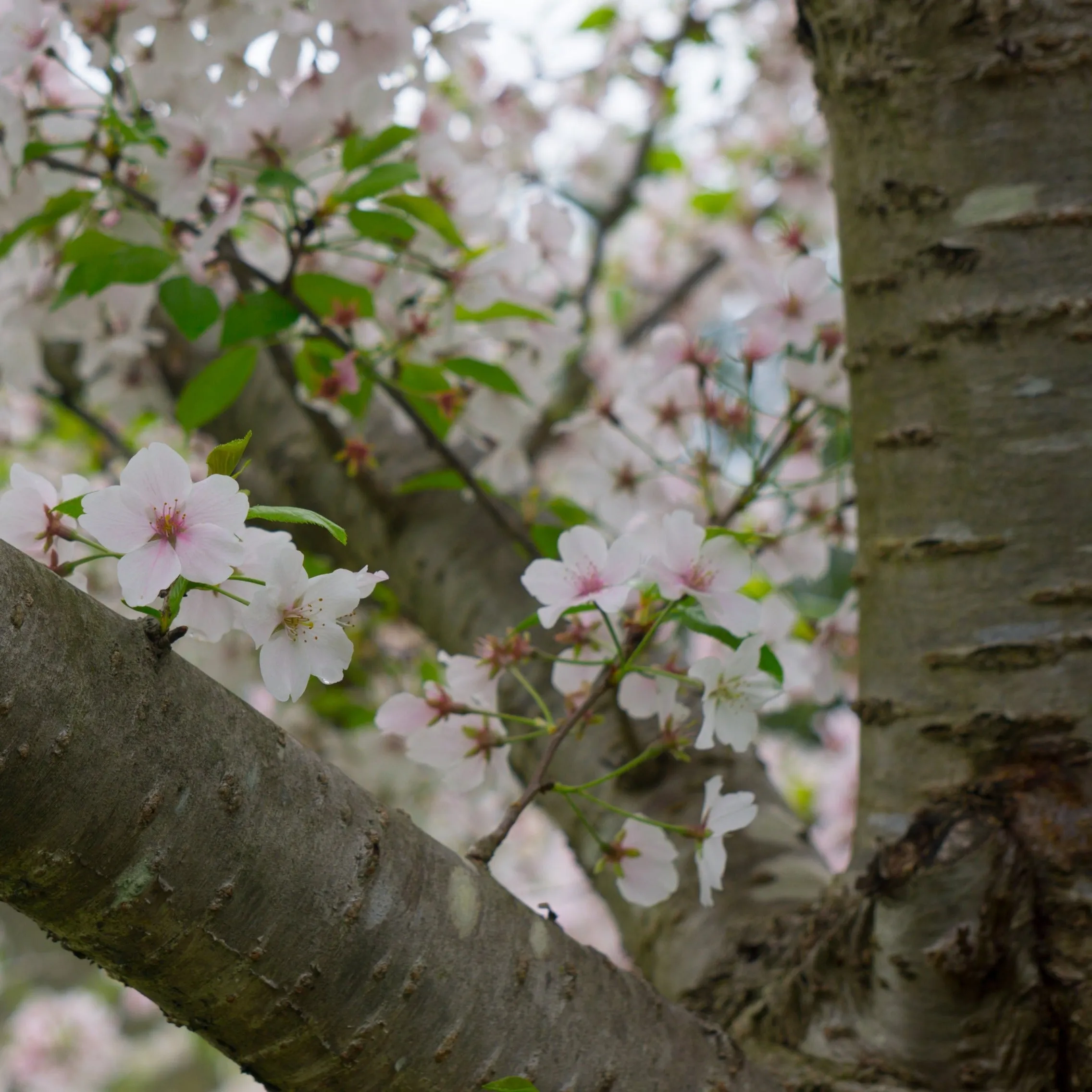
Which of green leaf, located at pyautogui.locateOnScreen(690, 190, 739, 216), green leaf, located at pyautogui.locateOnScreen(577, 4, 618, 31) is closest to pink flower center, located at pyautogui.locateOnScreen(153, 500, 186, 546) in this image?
green leaf, located at pyautogui.locateOnScreen(577, 4, 618, 31)

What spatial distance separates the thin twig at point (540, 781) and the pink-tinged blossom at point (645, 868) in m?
0.10

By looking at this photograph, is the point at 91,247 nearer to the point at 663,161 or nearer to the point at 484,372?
the point at 484,372

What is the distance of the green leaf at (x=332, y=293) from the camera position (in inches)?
41.3

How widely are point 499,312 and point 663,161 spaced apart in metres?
1.77

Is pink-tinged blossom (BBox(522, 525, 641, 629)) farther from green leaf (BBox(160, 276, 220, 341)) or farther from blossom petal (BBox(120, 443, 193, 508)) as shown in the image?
green leaf (BBox(160, 276, 220, 341))

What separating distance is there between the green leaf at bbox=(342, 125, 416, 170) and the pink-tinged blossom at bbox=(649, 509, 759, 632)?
0.53 metres

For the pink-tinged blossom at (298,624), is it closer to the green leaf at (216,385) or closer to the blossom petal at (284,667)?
the blossom petal at (284,667)

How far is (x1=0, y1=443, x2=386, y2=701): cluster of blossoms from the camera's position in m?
0.52

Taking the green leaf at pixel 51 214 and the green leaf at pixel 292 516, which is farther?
the green leaf at pixel 51 214

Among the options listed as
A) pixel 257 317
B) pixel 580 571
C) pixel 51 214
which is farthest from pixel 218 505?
pixel 51 214

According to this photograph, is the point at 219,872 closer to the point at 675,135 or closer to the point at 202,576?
the point at 202,576

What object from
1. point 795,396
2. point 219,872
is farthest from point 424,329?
point 219,872

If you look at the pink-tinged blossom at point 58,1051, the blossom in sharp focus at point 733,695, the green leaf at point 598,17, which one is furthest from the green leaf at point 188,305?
the pink-tinged blossom at point 58,1051

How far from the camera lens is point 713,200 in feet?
8.48
